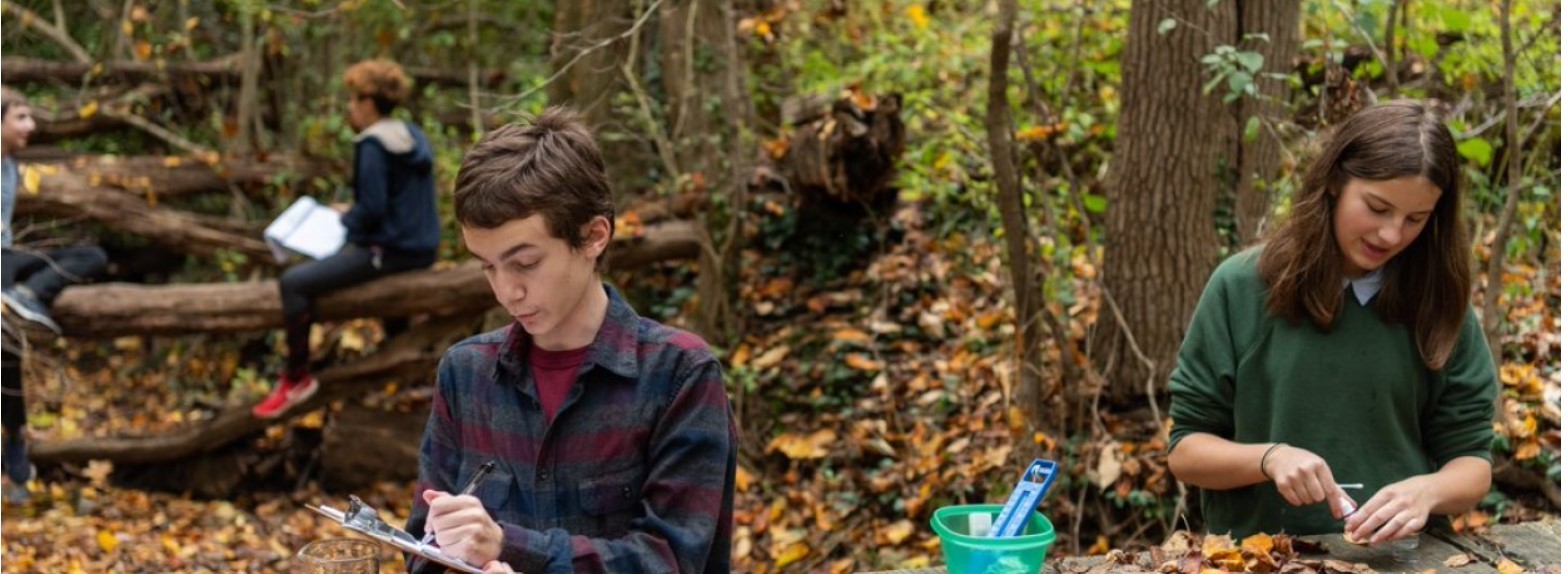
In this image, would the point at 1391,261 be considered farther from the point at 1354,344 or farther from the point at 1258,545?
the point at 1258,545

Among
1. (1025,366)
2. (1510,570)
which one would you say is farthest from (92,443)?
(1510,570)

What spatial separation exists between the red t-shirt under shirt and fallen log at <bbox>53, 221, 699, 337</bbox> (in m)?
4.82

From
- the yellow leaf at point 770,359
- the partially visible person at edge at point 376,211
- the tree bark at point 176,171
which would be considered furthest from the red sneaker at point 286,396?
the yellow leaf at point 770,359

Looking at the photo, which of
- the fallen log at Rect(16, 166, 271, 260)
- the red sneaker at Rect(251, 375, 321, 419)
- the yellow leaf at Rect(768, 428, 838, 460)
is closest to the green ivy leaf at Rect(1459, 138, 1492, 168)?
the yellow leaf at Rect(768, 428, 838, 460)

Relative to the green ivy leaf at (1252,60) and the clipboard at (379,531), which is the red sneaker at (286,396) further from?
the clipboard at (379,531)

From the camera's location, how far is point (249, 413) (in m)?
7.84

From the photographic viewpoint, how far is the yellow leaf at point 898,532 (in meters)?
5.71

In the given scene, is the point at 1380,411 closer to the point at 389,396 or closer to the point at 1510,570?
the point at 1510,570

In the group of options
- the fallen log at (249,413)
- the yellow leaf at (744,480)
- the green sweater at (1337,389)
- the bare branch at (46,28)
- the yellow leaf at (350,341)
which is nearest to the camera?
the green sweater at (1337,389)

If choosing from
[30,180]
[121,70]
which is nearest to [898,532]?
[30,180]

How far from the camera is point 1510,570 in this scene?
101 inches

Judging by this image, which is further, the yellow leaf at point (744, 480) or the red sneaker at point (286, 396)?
the red sneaker at point (286, 396)

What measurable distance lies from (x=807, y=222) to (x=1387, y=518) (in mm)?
5331

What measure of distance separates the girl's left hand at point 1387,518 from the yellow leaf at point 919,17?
6.61 m
